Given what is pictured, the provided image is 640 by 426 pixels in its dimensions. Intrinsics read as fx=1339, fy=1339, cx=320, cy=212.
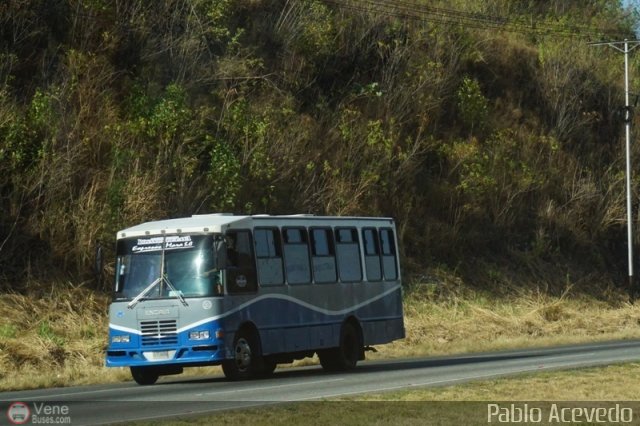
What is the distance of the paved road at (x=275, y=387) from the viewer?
1727 centimetres

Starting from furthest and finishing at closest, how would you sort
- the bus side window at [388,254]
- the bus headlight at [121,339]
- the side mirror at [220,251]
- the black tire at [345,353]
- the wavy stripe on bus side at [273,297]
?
the bus side window at [388,254] → the black tire at [345,353] → the bus headlight at [121,339] → the side mirror at [220,251] → the wavy stripe on bus side at [273,297]

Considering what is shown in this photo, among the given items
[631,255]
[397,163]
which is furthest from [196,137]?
[631,255]

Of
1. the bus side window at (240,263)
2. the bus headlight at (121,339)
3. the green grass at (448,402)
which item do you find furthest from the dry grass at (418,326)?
the green grass at (448,402)

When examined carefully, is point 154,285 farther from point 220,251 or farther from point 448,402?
point 448,402

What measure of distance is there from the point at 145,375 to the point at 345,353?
4493mm

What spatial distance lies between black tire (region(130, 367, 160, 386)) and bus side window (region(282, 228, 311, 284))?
3106 mm

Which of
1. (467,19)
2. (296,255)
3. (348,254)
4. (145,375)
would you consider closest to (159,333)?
(145,375)

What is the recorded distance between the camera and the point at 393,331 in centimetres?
2862

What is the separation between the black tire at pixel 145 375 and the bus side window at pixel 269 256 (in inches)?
98.6

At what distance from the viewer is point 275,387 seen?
20.8m

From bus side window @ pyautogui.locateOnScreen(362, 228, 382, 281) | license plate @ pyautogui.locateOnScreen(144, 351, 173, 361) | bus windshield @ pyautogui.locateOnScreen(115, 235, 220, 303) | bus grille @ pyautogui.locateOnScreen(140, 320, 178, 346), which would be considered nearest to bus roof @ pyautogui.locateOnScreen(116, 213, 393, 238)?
bus windshield @ pyautogui.locateOnScreen(115, 235, 220, 303)

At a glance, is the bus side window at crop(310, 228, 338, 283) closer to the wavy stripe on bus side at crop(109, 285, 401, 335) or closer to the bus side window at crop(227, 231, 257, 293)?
the wavy stripe on bus side at crop(109, 285, 401, 335)

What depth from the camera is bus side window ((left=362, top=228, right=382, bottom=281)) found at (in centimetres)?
2802

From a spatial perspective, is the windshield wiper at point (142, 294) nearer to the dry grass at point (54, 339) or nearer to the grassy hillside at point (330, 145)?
the dry grass at point (54, 339)
